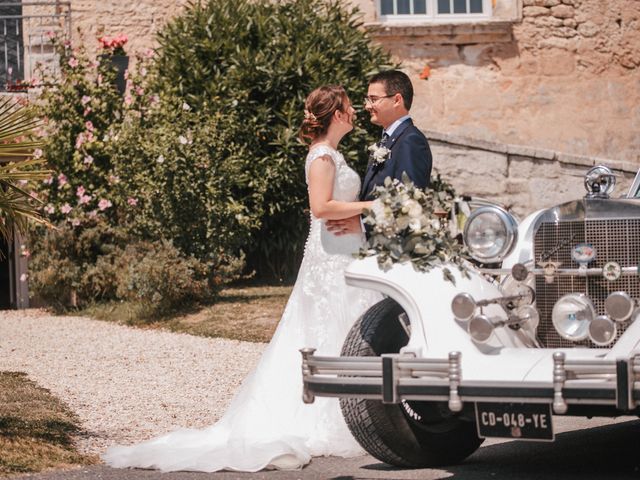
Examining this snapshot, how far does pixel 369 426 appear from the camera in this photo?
552cm

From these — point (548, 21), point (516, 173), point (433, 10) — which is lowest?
point (516, 173)

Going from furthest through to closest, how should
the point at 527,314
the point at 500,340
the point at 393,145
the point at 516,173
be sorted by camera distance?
the point at 516,173 → the point at 393,145 → the point at 527,314 → the point at 500,340

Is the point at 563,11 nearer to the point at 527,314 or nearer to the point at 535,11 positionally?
the point at 535,11

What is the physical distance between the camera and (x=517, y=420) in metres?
4.89

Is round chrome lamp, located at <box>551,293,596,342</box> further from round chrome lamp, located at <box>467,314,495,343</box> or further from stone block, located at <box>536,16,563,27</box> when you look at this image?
stone block, located at <box>536,16,563,27</box>

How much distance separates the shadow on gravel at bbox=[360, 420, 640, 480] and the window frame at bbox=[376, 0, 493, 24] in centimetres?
1042

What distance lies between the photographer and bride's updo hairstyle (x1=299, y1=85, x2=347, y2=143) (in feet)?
21.6

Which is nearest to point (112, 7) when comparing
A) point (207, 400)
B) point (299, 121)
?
point (299, 121)

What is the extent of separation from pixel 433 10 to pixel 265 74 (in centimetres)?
425

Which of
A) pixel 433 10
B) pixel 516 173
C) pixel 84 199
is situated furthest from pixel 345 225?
pixel 433 10

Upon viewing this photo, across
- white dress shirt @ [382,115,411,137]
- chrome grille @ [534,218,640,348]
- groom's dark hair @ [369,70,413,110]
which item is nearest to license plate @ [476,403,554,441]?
chrome grille @ [534,218,640,348]

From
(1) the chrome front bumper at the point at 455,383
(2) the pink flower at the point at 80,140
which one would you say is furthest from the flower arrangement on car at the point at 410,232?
(2) the pink flower at the point at 80,140

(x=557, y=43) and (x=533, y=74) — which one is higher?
(x=557, y=43)

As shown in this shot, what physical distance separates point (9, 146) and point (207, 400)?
2.43 metres
